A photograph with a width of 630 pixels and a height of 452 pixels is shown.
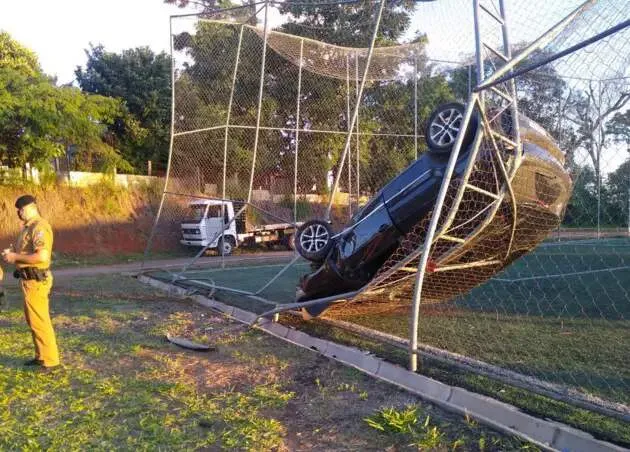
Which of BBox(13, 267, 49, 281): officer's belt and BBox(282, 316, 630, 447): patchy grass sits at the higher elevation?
BBox(13, 267, 49, 281): officer's belt

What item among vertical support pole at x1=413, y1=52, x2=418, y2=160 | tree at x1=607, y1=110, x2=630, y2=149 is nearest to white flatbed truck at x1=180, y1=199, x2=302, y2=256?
vertical support pole at x1=413, y1=52, x2=418, y2=160

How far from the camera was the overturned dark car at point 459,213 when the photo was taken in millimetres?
5027

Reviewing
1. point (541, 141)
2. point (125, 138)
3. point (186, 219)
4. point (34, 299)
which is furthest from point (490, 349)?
point (125, 138)

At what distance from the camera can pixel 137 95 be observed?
26734mm

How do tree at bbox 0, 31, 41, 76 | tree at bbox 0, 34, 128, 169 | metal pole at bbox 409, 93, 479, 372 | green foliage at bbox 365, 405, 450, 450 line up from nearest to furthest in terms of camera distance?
1. green foliage at bbox 365, 405, 450, 450
2. metal pole at bbox 409, 93, 479, 372
3. tree at bbox 0, 34, 128, 169
4. tree at bbox 0, 31, 41, 76

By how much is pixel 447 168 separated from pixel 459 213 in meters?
0.79

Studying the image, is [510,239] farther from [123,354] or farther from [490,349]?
[123,354]

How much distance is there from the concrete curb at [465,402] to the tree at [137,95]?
22.0m

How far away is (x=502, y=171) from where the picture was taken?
4934 mm

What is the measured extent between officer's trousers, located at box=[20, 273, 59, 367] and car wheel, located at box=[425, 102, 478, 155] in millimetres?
3981

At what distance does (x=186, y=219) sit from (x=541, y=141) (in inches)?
641

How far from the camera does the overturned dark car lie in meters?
5.03

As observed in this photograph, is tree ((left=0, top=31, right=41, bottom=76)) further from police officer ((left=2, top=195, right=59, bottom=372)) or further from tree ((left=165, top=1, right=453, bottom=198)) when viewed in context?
police officer ((left=2, top=195, right=59, bottom=372))

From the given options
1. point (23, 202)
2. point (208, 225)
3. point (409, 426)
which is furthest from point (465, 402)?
point (208, 225)
